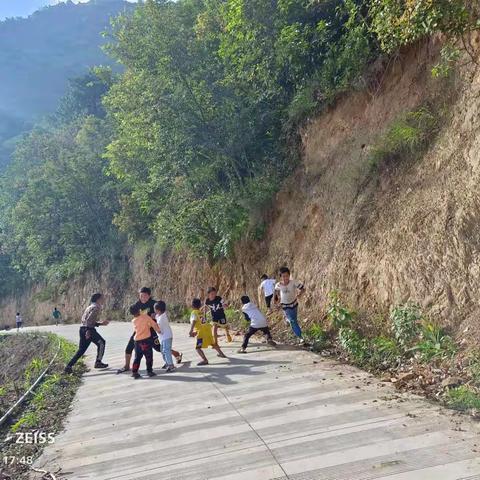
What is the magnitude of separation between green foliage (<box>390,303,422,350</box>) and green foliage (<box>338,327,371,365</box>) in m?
0.70

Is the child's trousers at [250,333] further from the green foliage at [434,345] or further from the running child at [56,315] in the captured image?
the running child at [56,315]

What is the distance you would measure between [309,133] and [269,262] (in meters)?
4.14

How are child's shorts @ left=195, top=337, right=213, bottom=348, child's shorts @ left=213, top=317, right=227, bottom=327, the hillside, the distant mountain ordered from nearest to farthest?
1. the hillside
2. child's shorts @ left=195, top=337, right=213, bottom=348
3. child's shorts @ left=213, top=317, right=227, bottom=327
4. the distant mountain

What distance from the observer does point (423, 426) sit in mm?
5023

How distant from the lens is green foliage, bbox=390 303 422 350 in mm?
7406

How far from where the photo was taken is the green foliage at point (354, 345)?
8102 millimetres

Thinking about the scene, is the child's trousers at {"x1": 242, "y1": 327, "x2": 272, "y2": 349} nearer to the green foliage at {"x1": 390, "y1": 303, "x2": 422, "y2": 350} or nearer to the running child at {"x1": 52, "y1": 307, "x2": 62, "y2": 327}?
the green foliage at {"x1": 390, "y1": 303, "x2": 422, "y2": 350}

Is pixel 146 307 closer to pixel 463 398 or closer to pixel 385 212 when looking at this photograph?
pixel 385 212

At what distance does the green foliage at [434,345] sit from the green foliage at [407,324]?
0.18 m

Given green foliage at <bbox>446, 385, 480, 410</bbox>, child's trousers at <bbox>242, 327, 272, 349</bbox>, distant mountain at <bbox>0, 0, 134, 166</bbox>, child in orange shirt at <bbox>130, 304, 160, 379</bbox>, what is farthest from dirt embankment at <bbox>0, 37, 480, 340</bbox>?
distant mountain at <bbox>0, 0, 134, 166</bbox>

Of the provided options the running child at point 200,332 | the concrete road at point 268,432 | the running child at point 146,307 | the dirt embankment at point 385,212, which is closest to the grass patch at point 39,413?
the concrete road at point 268,432

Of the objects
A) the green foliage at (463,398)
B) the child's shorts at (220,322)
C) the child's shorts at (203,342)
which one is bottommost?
the green foliage at (463,398)

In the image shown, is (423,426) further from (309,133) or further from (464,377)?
(309,133)

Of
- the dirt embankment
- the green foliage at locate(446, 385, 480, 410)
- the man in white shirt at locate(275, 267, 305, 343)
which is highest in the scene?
the dirt embankment
